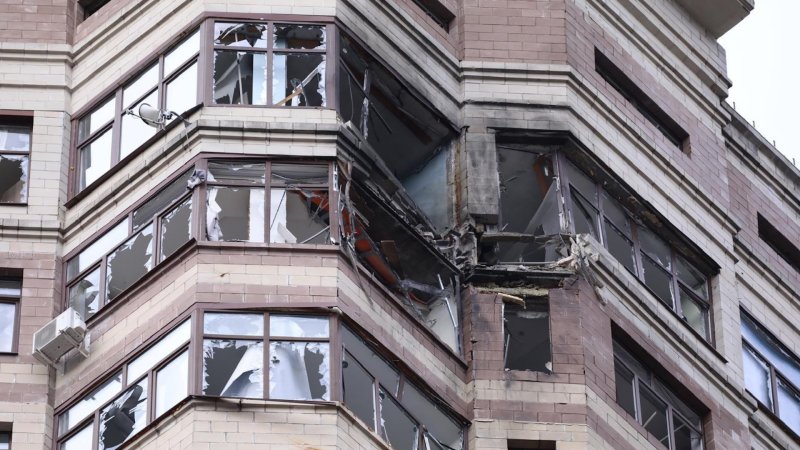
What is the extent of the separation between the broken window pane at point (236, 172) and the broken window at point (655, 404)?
6.53 meters

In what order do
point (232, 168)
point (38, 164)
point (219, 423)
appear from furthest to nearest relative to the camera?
point (38, 164)
point (232, 168)
point (219, 423)

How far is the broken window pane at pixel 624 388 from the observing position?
39.2m

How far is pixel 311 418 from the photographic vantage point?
3416 cm

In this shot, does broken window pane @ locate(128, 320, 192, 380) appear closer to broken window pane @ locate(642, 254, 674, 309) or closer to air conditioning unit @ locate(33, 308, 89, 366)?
air conditioning unit @ locate(33, 308, 89, 366)

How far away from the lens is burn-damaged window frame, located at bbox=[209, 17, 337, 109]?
124 ft

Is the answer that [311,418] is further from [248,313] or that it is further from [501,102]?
[501,102]

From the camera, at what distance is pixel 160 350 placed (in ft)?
116

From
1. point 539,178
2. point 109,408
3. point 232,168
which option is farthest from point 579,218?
point 109,408

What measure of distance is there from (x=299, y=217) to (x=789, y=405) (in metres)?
11.6

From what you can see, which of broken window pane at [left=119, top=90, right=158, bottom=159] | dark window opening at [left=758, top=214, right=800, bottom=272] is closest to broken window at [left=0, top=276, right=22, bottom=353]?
broken window pane at [left=119, top=90, right=158, bottom=159]

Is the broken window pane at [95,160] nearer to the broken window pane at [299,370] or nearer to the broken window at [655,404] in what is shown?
the broken window pane at [299,370]

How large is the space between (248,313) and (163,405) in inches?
69.3

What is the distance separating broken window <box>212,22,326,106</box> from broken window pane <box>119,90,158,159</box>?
4.22 ft

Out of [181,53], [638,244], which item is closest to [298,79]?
[181,53]
